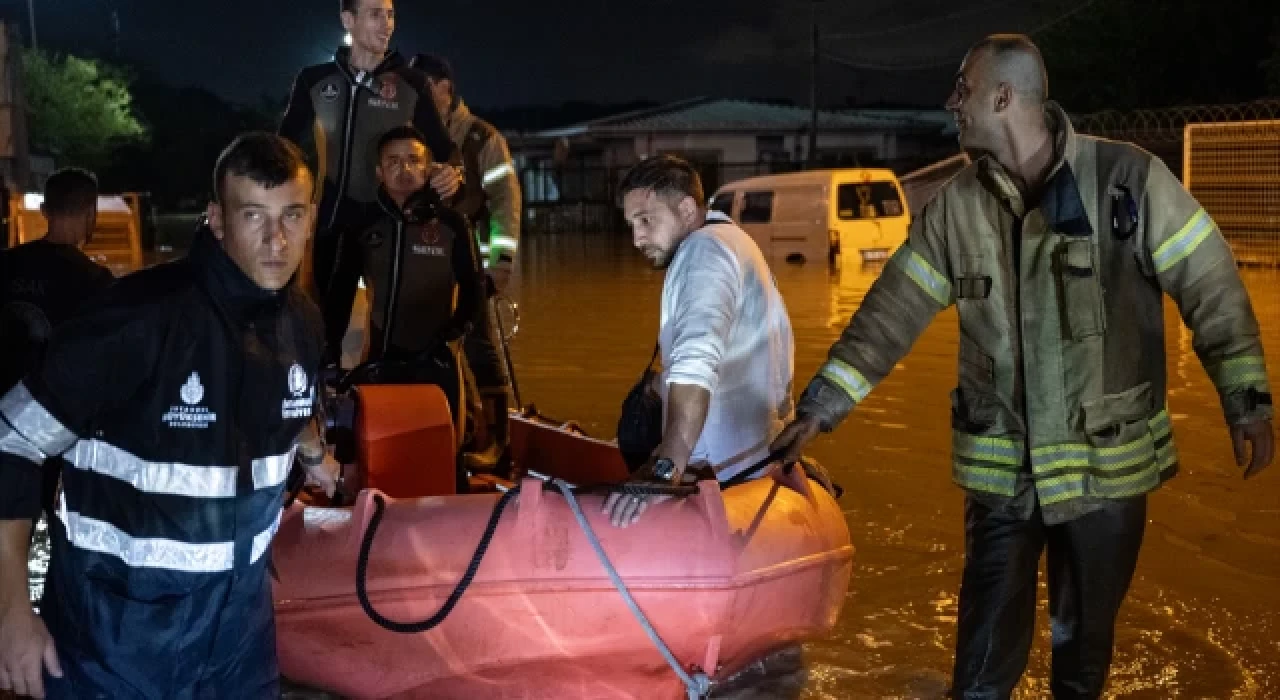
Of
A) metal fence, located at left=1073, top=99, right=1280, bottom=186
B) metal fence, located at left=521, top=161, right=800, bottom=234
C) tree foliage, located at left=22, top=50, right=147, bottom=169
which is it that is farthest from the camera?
tree foliage, located at left=22, top=50, right=147, bottom=169

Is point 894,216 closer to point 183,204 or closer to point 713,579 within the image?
point 713,579

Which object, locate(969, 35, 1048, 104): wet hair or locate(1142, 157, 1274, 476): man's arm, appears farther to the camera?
locate(969, 35, 1048, 104): wet hair

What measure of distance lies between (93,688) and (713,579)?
1.68 meters

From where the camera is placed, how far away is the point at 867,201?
21.3 metres

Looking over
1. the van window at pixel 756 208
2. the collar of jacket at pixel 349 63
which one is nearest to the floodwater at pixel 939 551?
the collar of jacket at pixel 349 63

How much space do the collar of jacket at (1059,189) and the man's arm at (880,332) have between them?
0.83 ft

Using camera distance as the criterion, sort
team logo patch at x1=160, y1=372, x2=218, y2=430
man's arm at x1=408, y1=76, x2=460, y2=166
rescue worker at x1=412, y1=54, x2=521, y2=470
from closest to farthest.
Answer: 1. team logo patch at x1=160, y1=372, x2=218, y2=430
2. man's arm at x1=408, y1=76, x2=460, y2=166
3. rescue worker at x1=412, y1=54, x2=521, y2=470

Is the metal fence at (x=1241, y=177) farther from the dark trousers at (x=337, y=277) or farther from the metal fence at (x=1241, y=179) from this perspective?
the dark trousers at (x=337, y=277)

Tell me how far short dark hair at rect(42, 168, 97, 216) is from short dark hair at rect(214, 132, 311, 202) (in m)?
2.76

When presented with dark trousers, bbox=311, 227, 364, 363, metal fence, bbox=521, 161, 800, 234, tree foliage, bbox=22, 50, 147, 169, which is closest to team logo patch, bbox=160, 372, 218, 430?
dark trousers, bbox=311, 227, 364, 363

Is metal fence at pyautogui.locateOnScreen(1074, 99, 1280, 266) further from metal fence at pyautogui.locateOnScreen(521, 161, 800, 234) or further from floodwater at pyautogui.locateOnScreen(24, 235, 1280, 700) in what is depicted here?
metal fence at pyautogui.locateOnScreen(521, 161, 800, 234)

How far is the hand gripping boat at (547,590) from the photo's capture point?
378 centimetres

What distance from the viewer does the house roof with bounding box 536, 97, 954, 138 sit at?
41500 millimetres

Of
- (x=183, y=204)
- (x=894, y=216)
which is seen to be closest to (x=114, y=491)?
(x=894, y=216)
